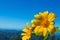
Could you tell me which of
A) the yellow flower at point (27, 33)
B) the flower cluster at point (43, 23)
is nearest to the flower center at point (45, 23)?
the flower cluster at point (43, 23)

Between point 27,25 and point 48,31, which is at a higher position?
point 27,25

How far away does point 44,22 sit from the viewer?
1.09 m

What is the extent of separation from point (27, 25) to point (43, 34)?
0.87 feet

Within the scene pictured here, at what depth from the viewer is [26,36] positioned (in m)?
1.18

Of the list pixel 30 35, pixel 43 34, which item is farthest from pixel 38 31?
pixel 30 35

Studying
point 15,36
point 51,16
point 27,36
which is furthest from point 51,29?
point 15,36

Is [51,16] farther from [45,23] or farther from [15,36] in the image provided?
[15,36]

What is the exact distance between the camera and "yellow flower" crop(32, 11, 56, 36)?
101 centimetres

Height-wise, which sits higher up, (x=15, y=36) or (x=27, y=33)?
(x=15, y=36)

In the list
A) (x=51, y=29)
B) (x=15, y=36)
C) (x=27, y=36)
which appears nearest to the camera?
(x=51, y=29)

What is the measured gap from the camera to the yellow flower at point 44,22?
3.33 feet

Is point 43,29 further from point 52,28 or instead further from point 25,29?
point 25,29

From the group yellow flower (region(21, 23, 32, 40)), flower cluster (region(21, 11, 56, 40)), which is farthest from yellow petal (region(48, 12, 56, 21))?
yellow flower (region(21, 23, 32, 40))

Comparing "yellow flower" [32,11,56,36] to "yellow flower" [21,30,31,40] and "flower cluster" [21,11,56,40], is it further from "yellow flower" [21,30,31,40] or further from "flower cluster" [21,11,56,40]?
"yellow flower" [21,30,31,40]
